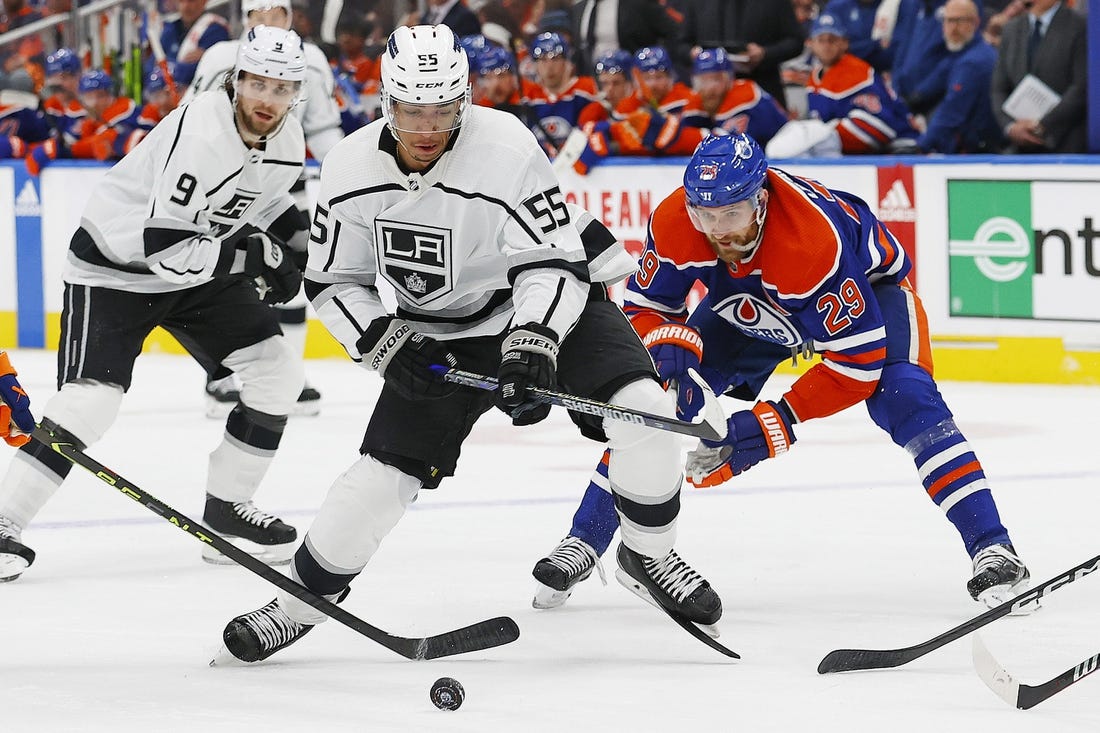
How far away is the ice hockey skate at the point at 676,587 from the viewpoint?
10.5ft

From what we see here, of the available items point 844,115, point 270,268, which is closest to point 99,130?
point 844,115

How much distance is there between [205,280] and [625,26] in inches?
176

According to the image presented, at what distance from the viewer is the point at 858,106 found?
714 centimetres

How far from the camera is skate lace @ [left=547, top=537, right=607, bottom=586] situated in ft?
11.7

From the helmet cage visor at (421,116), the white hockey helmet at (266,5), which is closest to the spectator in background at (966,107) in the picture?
the white hockey helmet at (266,5)

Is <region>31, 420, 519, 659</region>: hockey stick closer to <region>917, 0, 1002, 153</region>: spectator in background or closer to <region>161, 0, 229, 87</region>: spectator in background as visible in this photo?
<region>917, 0, 1002, 153</region>: spectator in background

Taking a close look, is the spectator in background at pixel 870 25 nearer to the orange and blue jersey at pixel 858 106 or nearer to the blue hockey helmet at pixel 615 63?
the orange and blue jersey at pixel 858 106

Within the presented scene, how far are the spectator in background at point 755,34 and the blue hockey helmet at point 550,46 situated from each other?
1.98ft

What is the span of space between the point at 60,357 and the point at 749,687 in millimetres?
1869

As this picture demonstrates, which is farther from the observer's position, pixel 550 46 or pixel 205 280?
pixel 550 46

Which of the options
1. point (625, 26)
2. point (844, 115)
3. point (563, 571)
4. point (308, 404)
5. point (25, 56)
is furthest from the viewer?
point (25, 56)

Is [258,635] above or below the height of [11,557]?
above

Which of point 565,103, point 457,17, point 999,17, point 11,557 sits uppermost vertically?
point 999,17

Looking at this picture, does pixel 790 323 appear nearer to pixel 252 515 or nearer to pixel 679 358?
pixel 679 358
